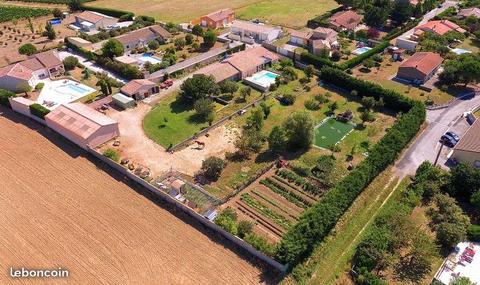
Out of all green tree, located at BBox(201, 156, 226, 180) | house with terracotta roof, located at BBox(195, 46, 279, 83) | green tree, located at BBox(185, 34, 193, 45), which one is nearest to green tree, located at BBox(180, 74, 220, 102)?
house with terracotta roof, located at BBox(195, 46, 279, 83)

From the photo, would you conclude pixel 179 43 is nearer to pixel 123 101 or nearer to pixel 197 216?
pixel 123 101

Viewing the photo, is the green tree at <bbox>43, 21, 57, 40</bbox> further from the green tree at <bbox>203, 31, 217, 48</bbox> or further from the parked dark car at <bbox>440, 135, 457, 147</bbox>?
the parked dark car at <bbox>440, 135, 457, 147</bbox>

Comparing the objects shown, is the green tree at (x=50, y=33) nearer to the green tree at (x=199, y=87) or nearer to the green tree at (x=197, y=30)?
the green tree at (x=197, y=30)

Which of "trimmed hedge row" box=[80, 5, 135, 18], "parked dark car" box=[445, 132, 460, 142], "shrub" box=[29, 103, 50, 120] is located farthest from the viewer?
"trimmed hedge row" box=[80, 5, 135, 18]

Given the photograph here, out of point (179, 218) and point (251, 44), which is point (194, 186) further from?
point (251, 44)

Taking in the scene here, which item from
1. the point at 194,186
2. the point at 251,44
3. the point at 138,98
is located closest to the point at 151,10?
the point at 251,44

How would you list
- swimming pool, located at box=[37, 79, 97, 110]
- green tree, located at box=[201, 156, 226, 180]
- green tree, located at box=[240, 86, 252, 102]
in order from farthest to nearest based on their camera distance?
green tree, located at box=[240, 86, 252, 102]
swimming pool, located at box=[37, 79, 97, 110]
green tree, located at box=[201, 156, 226, 180]
